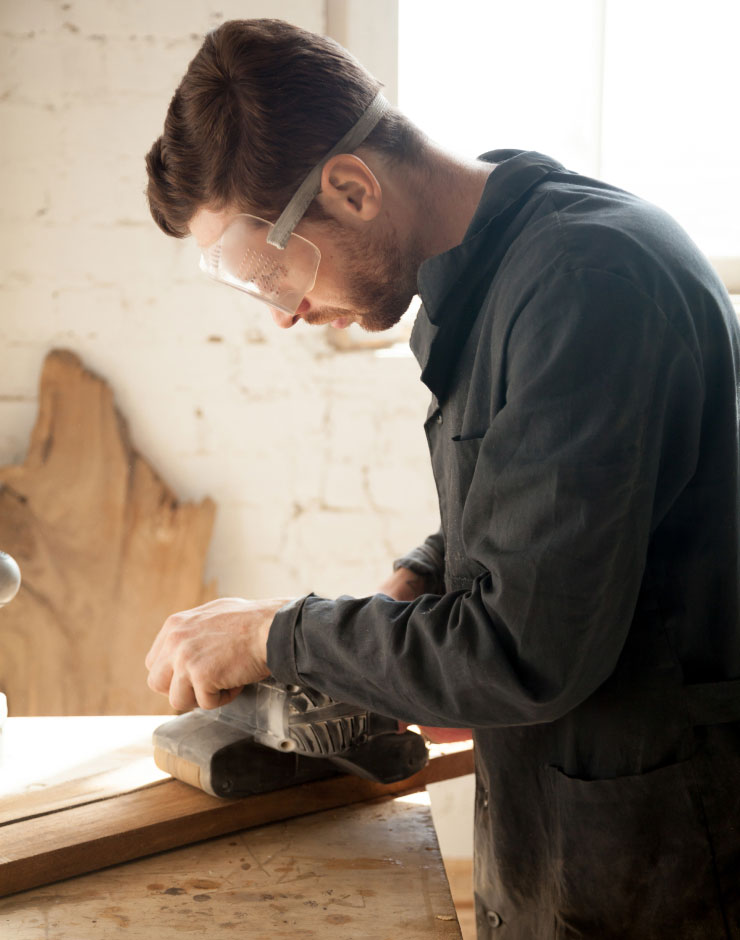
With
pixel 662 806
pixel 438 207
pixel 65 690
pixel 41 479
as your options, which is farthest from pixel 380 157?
pixel 65 690

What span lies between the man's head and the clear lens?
20 millimetres

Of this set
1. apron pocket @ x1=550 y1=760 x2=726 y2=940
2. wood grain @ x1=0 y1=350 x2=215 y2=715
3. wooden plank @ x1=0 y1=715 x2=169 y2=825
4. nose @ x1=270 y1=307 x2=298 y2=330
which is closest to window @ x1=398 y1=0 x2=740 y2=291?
wood grain @ x1=0 y1=350 x2=215 y2=715

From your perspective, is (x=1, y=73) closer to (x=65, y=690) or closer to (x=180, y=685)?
(x=65, y=690)

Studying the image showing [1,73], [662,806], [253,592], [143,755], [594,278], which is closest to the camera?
[594,278]

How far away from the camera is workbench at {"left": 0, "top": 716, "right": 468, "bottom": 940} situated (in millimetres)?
1189

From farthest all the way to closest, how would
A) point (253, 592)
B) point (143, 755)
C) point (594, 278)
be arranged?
point (253, 592) → point (143, 755) → point (594, 278)

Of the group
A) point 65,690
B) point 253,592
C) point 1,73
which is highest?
point 1,73

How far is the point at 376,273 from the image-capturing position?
1.43 meters

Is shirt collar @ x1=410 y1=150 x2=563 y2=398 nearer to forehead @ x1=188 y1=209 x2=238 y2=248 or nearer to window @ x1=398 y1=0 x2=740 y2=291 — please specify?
forehead @ x1=188 y1=209 x2=238 y2=248

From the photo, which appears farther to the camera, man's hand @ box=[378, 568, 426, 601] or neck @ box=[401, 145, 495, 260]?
man's hand @ box=[378, 568, 426, 601]

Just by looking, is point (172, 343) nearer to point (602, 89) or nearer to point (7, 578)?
point (7, 578)

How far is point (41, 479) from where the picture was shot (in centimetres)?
286

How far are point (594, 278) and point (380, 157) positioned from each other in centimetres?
51

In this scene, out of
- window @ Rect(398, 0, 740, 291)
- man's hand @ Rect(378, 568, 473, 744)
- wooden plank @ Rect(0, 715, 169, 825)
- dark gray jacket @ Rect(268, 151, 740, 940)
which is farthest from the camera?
window @ Rect(398, 0, 740, 291)
